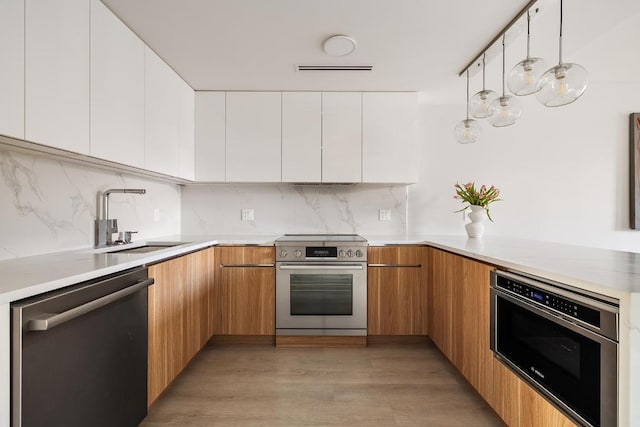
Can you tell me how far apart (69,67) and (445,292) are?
2.46 m

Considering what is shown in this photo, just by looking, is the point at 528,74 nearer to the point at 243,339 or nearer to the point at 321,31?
the point at 321,31

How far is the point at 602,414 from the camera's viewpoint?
3.24 feet

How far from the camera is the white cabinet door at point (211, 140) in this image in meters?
2.93

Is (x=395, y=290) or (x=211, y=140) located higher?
(x=211, y=140)

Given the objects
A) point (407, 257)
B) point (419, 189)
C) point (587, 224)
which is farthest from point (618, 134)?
point (407, 257)

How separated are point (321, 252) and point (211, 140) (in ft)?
4.65

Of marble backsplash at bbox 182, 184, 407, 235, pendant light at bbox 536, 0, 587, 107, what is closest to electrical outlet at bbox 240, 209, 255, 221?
marble backsplash at bbox 182, 184, 407, 235

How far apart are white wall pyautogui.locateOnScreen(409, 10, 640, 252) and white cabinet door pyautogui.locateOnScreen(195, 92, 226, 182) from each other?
2138mm

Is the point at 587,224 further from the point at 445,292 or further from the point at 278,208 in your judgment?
the point at 278,208

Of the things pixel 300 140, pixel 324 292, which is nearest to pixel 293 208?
pixel 300 140

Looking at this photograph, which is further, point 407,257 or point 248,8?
point 407,257

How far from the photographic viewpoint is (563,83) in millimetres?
1466

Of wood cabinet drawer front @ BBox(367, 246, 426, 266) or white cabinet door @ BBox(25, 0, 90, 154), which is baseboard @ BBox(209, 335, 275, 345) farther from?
white cabinet door @ BBox(25, 0, 90, 154)

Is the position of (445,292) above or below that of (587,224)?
below
